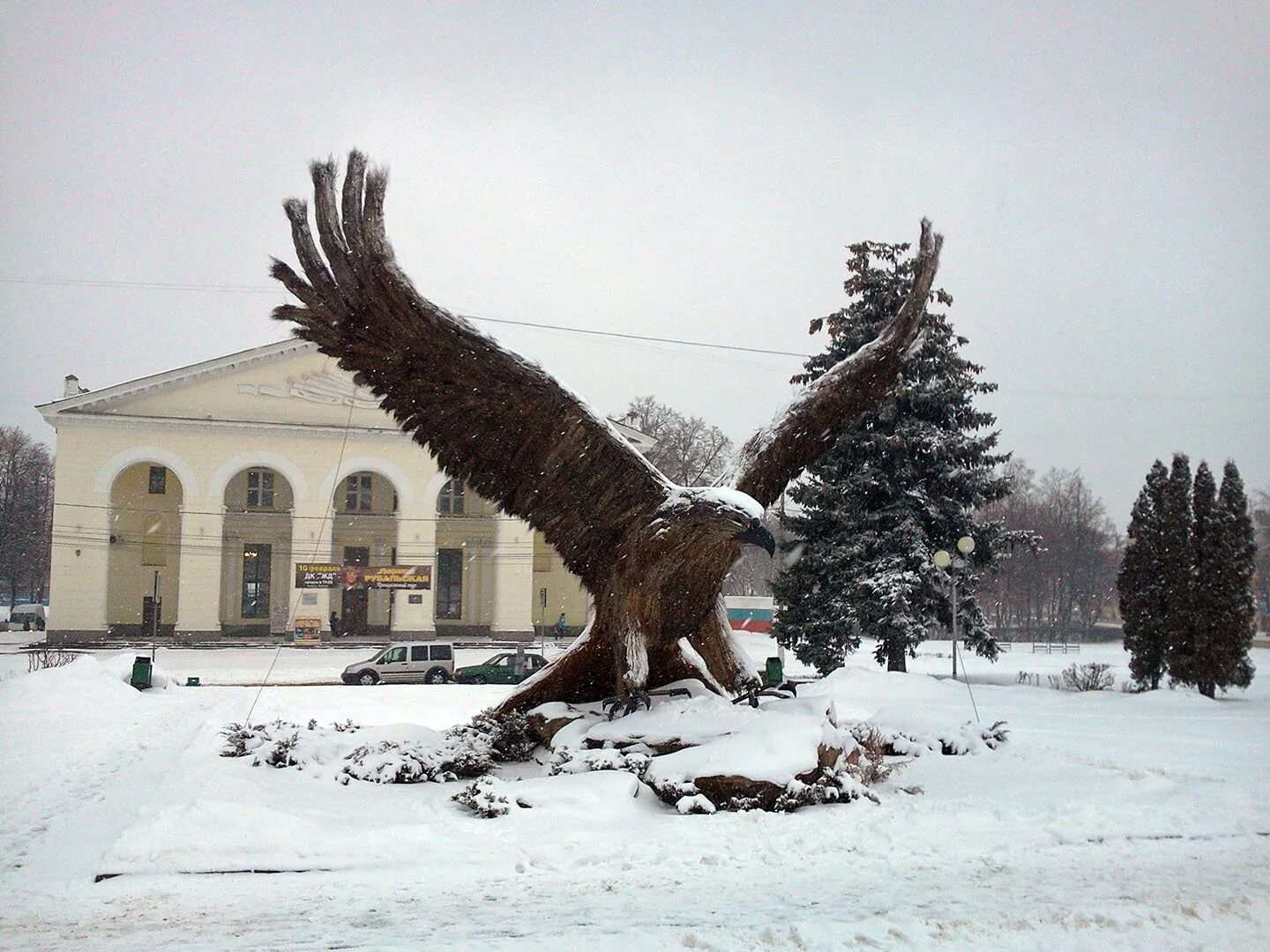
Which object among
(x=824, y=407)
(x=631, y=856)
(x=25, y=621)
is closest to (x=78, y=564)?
(x=25, y=621)

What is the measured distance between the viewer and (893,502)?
1471cm

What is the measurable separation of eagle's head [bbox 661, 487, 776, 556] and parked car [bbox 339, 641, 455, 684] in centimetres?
1024

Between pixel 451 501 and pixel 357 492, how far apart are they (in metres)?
2.19

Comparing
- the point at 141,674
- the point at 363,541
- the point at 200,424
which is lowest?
the point at 141,674

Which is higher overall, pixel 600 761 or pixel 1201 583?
pixel 1201 583

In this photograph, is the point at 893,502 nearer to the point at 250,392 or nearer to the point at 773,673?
the point at 773,673

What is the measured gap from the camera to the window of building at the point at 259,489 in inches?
771

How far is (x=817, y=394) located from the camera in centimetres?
807

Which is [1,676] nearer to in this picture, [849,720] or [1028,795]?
[849,720]

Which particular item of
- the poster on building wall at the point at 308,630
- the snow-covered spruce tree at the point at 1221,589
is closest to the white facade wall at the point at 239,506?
the poster on building wall at the point at 308,630

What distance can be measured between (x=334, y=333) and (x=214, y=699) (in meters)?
7.50

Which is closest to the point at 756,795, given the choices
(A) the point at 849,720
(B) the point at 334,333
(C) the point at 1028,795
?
(C) the point at 1028,795

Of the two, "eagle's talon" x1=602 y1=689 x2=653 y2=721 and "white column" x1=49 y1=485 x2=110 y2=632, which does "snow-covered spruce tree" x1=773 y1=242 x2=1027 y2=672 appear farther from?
"white column" x1=49 y1=485 x2=110 y2=632

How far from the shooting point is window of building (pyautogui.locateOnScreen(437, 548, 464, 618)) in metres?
20.9
